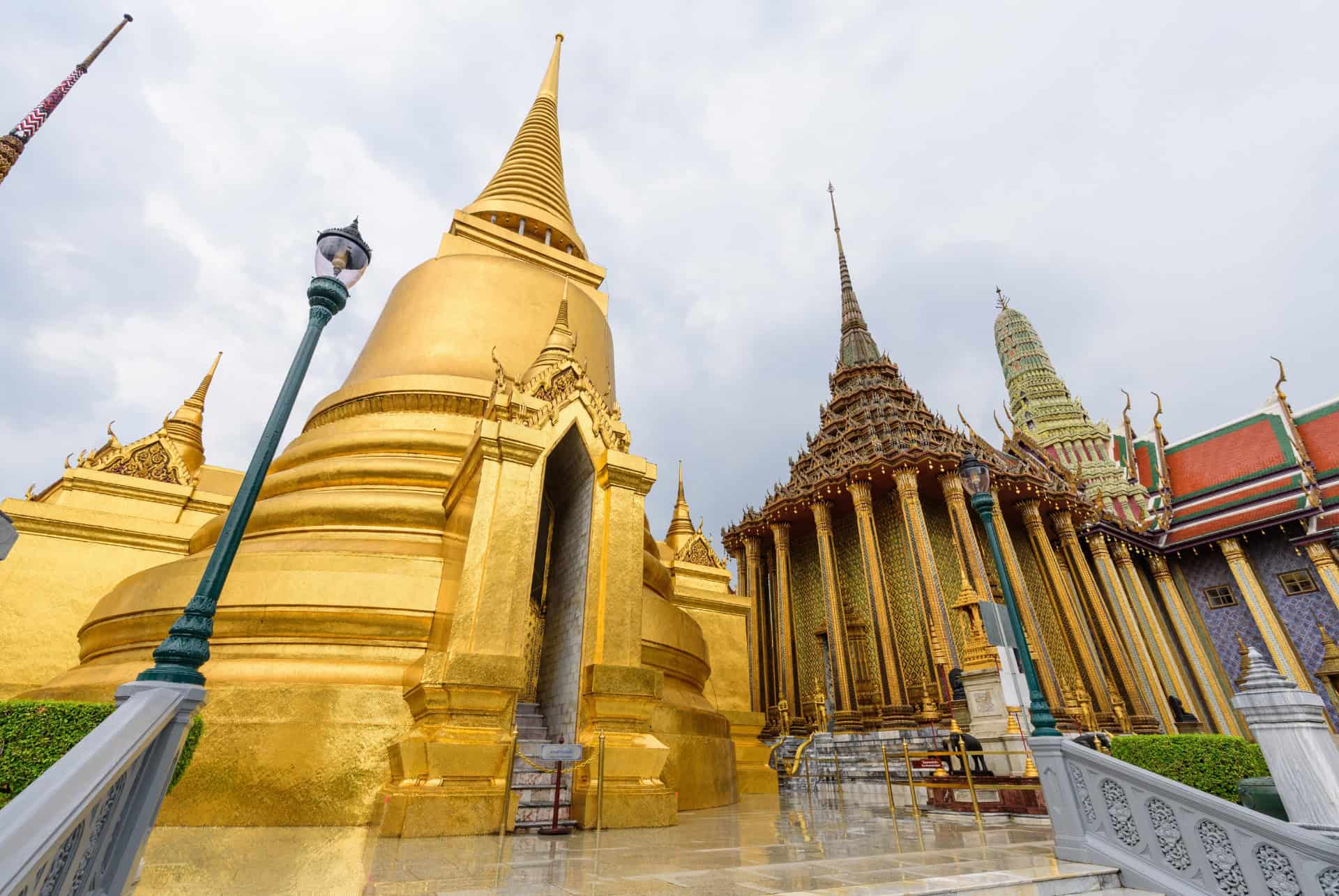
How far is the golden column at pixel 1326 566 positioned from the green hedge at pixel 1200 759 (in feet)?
53.0

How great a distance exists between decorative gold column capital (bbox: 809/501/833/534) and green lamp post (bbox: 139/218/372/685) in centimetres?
1527

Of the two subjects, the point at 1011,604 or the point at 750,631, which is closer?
the point at 1011,604

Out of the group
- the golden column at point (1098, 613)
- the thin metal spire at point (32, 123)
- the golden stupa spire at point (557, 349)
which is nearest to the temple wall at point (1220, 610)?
the golden column at point (1098, 613)

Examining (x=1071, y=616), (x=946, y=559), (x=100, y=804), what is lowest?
(x=100, y=804)

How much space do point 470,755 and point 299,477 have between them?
15.4 ft

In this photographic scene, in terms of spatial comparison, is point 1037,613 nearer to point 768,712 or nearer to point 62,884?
point 768,712

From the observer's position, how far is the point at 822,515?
58.0 feet

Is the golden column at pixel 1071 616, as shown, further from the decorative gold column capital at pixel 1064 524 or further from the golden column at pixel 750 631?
the golden column at pixel 750 631

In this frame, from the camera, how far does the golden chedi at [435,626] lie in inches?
178

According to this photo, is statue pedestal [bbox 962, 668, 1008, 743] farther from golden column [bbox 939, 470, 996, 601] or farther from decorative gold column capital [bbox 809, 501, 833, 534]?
decorative gold column capital [bbox 809, 501, 833, 534]

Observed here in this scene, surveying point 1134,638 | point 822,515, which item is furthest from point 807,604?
point 1134,638

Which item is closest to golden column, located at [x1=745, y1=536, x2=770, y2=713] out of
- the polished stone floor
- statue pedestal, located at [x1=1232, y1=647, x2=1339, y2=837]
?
the polished stone floor

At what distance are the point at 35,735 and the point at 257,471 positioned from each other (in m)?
1.73

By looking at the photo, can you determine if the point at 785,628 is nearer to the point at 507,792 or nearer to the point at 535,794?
the point at 535,794
